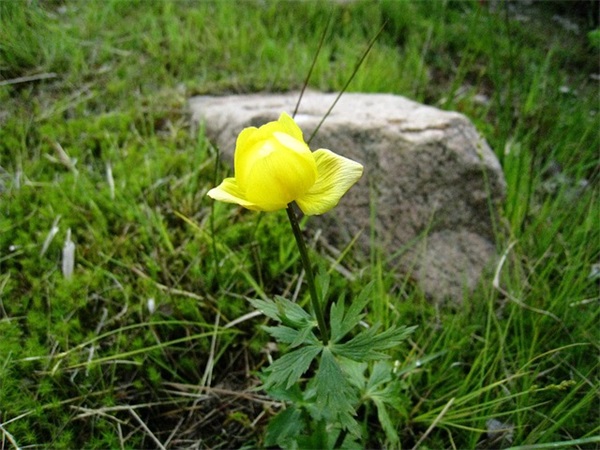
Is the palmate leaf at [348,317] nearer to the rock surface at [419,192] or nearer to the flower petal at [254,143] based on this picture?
→ the flower petal at [254,143]

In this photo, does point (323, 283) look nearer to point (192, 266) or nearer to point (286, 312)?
point (286, 312)

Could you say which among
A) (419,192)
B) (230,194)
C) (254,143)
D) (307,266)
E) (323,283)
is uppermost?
(254,143)

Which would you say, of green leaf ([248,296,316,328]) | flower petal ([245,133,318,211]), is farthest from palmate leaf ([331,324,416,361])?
flower petal ([245,133,318,211])

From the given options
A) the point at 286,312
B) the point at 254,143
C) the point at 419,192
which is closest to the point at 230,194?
the point at 254,143

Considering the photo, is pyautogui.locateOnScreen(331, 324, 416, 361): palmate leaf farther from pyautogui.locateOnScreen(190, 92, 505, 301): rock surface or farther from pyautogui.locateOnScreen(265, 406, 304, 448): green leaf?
pyautogui.locateOnScreen(190, 92, 505, 301): rock surface

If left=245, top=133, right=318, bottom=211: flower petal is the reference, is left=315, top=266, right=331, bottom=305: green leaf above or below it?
below

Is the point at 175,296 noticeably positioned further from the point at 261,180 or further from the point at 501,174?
the point at 501,174

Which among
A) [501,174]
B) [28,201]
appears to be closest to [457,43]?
[501,174]
